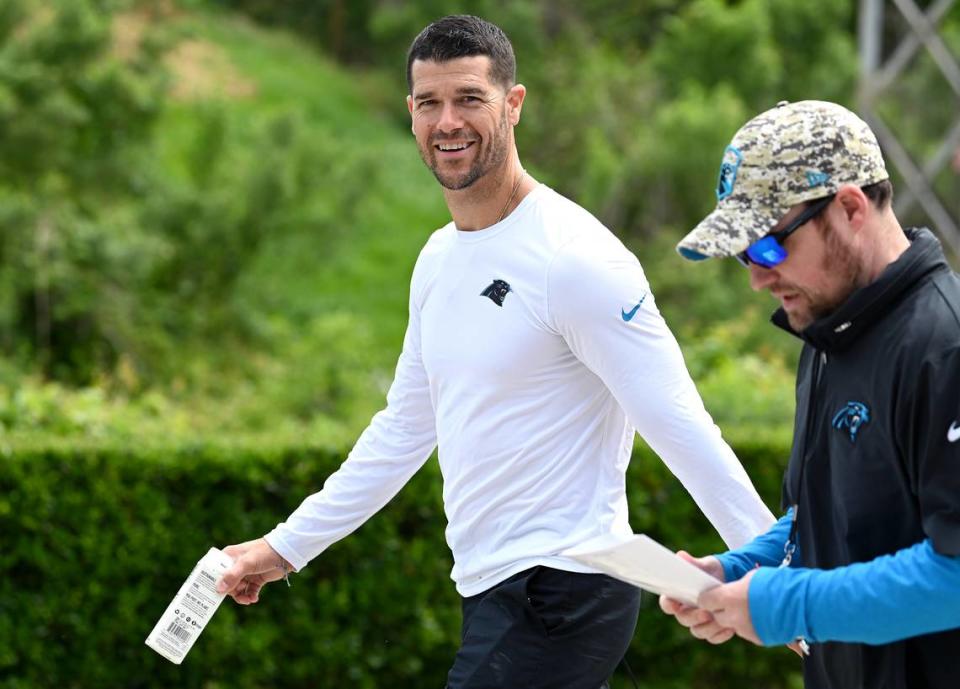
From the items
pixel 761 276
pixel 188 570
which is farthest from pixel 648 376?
pixel 188 570

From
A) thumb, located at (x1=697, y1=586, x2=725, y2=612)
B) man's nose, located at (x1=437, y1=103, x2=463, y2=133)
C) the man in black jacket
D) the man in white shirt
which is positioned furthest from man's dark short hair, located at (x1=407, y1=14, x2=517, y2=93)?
thumb, located at (x1=697, y1=586, x2=725, y2=612)

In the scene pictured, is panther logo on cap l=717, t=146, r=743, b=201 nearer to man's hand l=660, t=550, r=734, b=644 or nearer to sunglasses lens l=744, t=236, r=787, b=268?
sunglasses lens l=744, t=236, r=787, b=268

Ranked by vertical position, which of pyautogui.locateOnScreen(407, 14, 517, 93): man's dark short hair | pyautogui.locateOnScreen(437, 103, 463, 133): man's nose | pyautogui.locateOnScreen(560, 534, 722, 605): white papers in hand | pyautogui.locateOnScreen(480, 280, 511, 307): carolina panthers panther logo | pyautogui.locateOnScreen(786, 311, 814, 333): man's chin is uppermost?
pyautogui.locateOnScreen(407, 14, 517, 93): man's dark short hair

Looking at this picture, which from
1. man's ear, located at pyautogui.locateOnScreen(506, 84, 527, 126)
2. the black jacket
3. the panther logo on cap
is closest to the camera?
the black jacket

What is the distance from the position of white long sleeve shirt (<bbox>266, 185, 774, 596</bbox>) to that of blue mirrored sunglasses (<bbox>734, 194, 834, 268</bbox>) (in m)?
0.77

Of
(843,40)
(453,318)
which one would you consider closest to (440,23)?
(453,318)

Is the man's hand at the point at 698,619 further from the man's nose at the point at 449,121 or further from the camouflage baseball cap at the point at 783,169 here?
the man's nose at the point at 449,121

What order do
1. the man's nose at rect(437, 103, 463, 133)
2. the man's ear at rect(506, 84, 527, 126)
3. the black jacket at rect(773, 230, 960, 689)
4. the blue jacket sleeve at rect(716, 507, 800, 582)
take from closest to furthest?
A: the black jacket at rect(773, 230, 960, 689)
the blue jacket sleeve at rect(716, 507, 800, 582)
the man's nose at rect(437, 103, 463, 133)
the man's ear at rect(506, 84, 527, 126)

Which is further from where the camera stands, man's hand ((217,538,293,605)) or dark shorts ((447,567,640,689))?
man's hand ((217,538,293,605))

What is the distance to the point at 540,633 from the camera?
3.35m

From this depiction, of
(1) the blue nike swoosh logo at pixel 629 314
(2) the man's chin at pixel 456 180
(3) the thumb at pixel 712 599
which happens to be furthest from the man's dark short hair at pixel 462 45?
(3) the thumb at pixel 712 599

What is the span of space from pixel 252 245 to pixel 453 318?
11374mm

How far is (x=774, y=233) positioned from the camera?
2.46m

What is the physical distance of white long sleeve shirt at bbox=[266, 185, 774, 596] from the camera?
10.6ft
